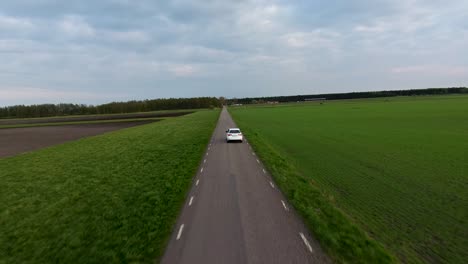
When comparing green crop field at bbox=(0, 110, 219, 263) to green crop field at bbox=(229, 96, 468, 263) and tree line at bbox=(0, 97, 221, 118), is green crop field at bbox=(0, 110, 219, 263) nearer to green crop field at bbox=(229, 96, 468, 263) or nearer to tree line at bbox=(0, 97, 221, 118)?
green crop field at bbox=(229, 96, 468, 263)

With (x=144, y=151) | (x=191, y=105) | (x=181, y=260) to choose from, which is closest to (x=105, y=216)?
(x=181, y=260)

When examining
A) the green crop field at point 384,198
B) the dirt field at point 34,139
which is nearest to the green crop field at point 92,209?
the green crop field at point 384,198

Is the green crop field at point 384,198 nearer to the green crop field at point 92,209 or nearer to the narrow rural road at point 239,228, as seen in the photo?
the narrow rural road at point 239,228

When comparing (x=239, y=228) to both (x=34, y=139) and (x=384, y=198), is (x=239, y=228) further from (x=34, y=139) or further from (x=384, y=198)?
(x=34, y=139)

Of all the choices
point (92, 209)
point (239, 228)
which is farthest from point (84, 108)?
point (239, 228)

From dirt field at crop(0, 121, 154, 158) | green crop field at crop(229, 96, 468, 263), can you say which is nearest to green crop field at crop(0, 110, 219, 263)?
green crop field at crop(229, 96, 468, 263)
